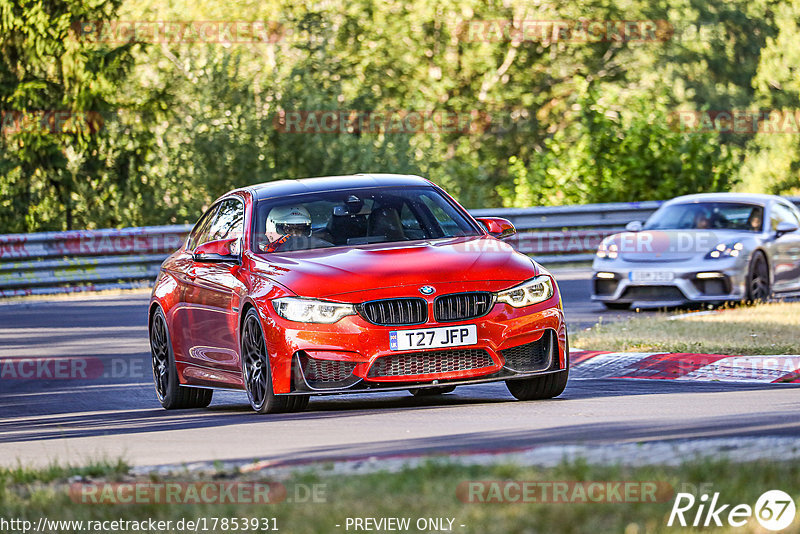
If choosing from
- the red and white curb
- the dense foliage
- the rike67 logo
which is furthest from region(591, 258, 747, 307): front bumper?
the dense foliage

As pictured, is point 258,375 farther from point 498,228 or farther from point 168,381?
point 498,228

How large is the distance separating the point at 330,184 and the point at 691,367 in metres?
3.16

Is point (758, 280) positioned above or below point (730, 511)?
below

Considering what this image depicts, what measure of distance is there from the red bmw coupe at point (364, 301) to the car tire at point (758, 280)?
745 cm

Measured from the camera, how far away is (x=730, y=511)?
17.0 feet

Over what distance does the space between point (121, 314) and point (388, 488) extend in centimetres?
1421

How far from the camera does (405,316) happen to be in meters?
9.34

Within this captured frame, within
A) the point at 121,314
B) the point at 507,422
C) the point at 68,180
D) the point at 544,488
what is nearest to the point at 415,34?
the point at 68,180

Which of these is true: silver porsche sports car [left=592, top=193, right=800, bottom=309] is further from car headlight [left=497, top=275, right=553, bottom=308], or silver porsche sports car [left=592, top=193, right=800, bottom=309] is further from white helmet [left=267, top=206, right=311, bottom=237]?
car headlight [left=497, top=275, right=553, bottom=308]

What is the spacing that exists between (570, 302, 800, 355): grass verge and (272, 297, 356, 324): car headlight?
4211 millimetres

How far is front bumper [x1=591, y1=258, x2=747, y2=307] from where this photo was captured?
685 inches

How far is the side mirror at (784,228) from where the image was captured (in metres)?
18.4

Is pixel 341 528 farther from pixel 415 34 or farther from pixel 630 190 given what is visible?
pixel 415 34

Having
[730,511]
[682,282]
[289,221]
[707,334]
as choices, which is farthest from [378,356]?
[682,282]
